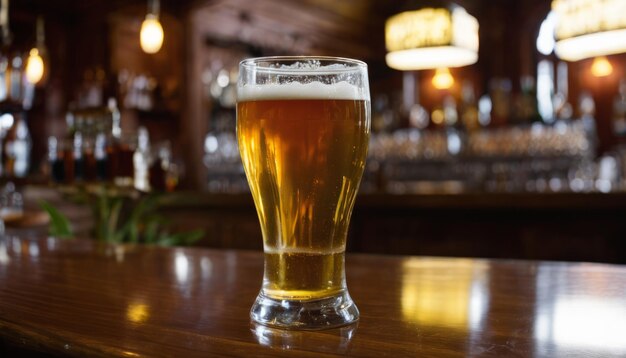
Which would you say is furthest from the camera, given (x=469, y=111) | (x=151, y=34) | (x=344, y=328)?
(x=469, y=111)

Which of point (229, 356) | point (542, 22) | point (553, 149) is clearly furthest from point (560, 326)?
point (542, 22)

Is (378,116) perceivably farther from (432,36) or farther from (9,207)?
(9,207)

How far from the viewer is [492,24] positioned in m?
7.70

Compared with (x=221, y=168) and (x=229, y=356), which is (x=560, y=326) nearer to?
(x=229, y=356)

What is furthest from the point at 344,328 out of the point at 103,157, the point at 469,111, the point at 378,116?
the point at 378,116

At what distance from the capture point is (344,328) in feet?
1.86

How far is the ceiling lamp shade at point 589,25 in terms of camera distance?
10.1 ft

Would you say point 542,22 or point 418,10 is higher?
point 542,22

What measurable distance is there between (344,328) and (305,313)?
0.14 feet

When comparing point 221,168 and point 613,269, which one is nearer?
point 613,269

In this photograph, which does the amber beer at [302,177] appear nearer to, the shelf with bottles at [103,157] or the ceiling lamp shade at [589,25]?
the shelf with bottles at [103,157]

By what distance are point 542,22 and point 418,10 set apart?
13.7ft

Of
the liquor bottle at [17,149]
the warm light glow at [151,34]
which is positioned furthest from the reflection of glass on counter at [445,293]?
the warm light glow at [151,34]

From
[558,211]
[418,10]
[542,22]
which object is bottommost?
[558,211]
